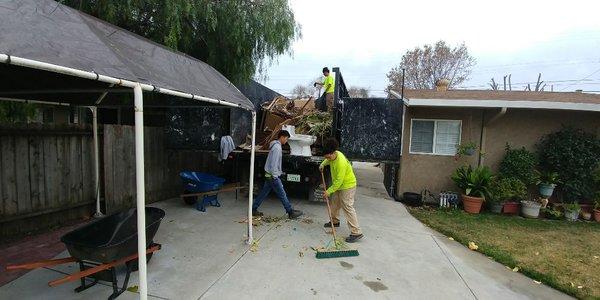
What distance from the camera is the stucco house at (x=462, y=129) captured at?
8703 millimetres

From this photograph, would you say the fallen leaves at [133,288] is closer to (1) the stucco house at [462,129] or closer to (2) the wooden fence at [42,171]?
(2) the wooden fence at [42,171]

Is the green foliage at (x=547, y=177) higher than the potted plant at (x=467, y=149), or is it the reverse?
the potted plant at (x=467, y=149)

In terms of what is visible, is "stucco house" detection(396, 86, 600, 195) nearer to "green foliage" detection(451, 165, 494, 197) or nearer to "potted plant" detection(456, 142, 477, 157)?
"potted plant" detection(456, 142, 477, 157)

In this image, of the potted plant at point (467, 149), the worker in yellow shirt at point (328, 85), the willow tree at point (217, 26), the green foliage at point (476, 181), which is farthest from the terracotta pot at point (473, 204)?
the willow tree at point (217, 26)

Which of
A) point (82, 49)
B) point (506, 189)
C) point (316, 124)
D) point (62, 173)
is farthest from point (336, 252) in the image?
point (506, 189)

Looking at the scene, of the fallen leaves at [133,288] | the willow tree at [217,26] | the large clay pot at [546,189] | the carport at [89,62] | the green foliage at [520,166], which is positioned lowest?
the fallen leaves at [133,288]

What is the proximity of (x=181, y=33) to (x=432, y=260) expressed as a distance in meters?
6.50

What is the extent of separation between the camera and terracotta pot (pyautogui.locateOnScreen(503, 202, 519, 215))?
27.8ft

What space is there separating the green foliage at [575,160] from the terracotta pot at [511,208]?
134 centimetres

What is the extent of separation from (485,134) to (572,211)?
8.98ft

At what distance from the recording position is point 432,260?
4.77m

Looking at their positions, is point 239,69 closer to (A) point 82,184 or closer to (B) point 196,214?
(B) point 196,214

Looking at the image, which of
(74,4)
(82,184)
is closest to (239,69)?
(74,4)

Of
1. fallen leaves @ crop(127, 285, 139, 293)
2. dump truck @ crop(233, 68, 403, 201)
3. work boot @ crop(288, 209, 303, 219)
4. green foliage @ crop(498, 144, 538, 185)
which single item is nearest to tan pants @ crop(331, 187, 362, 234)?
work boot @ crop(288, 209, 303, 219)
